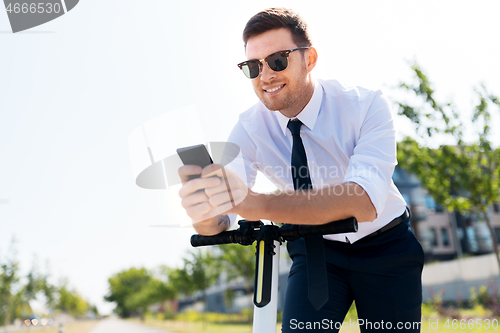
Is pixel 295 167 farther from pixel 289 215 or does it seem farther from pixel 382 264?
pixel 382 264

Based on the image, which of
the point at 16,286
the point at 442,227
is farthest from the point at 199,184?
the point at 442,227

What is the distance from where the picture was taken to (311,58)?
202 centimetres

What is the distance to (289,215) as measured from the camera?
1.33m

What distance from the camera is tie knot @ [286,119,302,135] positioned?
1916 mm

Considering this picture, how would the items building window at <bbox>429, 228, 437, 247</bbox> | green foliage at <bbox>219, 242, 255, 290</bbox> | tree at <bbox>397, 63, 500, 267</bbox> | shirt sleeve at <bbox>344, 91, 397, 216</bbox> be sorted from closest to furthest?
1. shirt sleeve at <bbox>344, 91, 397, 216</bbox>
2. tree at <bbox>397, 63, 500, 267</bbox>
3. green foliage at <bbox>219, 242, 255, 290</bbox>
4. building window at <bbox>429, 228, 437, 247</bbox>

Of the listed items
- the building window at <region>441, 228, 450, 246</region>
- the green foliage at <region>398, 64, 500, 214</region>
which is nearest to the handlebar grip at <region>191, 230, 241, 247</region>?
the green foliage at <region>398, 64, 500, 214</region>

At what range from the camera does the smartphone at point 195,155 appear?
3.42ft

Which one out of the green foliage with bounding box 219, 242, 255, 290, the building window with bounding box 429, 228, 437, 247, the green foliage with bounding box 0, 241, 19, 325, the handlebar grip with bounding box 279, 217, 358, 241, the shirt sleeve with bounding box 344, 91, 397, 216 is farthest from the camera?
the building window with bounding box 429, 228, 437, 247

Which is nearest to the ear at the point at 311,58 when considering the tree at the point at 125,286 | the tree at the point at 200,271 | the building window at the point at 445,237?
the tree at the point at 200,271

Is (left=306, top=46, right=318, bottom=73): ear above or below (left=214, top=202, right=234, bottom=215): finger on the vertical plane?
above

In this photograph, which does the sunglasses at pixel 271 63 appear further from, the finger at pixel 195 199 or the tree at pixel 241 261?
the tree at pixel 241 261

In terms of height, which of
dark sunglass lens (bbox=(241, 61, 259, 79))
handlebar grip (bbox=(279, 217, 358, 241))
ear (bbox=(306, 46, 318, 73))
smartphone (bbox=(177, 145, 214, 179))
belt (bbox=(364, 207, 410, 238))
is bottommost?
handlebar grip (bbox=(279, 217, 358, 241))

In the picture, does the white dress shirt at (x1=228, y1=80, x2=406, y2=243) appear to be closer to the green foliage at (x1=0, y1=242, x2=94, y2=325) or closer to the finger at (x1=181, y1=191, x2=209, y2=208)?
the finger at (x1=181, y1=191, x2=209, y2=208)

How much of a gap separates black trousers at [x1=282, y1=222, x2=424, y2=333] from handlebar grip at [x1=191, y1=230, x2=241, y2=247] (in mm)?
594
